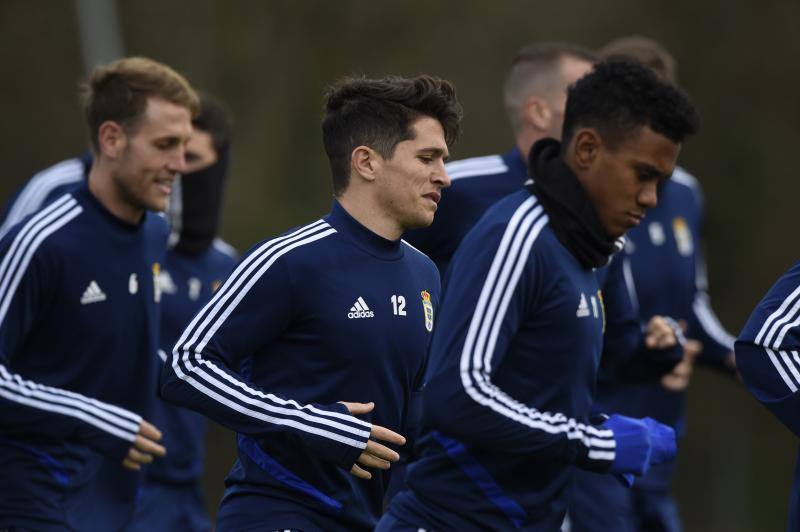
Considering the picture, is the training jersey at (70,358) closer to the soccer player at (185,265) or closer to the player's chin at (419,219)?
the player's chin at (419,219)

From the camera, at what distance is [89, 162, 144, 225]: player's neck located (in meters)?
6.26

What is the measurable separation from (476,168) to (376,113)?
1.80 meters

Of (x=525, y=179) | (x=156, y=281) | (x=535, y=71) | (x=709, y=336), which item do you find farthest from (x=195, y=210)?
(x=709, y=336)

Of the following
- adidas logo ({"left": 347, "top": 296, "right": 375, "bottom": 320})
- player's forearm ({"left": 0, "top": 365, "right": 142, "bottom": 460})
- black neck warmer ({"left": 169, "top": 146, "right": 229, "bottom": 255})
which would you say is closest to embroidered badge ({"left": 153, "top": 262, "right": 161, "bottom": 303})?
player's forearm ({"left": 0, "top": 365, "right": 142, "bottom": 460})

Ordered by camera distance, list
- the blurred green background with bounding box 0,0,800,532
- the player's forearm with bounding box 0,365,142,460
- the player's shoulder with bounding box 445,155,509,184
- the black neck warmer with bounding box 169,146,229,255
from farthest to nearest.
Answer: the blurred green background with bounding box 0,0,800,532, the black neck warmer with bounding box 169,146,229,255, the player's shoulder with bounding box 445,155,509,184, the player's forearm with bounding box 0,365,142,460

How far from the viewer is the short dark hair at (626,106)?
5289mm

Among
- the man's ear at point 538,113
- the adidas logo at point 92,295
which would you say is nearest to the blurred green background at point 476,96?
the man's ear at point 538,113

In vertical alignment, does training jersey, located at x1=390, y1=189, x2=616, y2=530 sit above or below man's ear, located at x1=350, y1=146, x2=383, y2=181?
below

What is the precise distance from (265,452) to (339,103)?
3.96 feet

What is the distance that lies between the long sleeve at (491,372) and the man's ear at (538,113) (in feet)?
7.35

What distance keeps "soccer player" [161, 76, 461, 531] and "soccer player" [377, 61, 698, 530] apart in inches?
7.5

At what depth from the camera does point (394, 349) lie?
195 inches

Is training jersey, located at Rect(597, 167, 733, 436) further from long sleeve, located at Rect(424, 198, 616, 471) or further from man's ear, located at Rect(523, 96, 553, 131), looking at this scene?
long sleeve, located at Rect(424, 198, 616, 471)

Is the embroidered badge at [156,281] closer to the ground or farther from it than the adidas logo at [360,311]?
closer to the ground
